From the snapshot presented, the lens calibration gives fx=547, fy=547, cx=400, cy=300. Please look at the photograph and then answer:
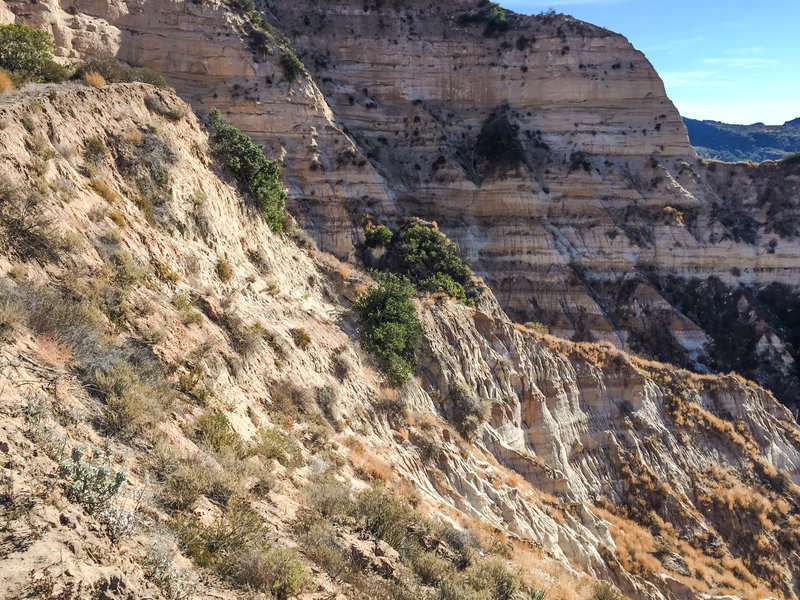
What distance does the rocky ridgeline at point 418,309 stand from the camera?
22.7ft

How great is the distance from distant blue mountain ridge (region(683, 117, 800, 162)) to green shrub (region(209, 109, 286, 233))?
86.9m

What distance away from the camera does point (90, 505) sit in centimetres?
499

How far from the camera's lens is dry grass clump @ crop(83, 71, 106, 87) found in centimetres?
1467

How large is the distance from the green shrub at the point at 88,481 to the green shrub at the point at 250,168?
45.4ft

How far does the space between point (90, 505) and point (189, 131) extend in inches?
565

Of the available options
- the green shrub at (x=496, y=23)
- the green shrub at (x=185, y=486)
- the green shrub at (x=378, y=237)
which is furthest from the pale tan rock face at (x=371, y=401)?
the green shrub at (x=496, y=23)

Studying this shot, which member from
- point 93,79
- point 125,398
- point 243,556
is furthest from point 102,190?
point 243,556

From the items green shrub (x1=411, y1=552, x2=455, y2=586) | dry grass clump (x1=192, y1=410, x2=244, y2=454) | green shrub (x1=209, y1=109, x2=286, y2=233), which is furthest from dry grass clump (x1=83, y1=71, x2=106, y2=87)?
green shrub (x1=411, y1=552, x2=455, y2=586)

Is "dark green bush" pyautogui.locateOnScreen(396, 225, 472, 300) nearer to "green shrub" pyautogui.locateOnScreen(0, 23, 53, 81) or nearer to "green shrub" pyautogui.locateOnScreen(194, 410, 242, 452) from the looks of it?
"green shrub" pyautogui.locateOnScreen(0, 23, 53, 81)

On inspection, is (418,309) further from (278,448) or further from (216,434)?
(216,434)

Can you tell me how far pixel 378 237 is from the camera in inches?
1022

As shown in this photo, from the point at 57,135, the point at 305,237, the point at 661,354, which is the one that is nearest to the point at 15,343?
the point at 57,135

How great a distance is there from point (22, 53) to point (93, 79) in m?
1.61

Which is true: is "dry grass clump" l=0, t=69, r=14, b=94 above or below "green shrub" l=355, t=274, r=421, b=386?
above
